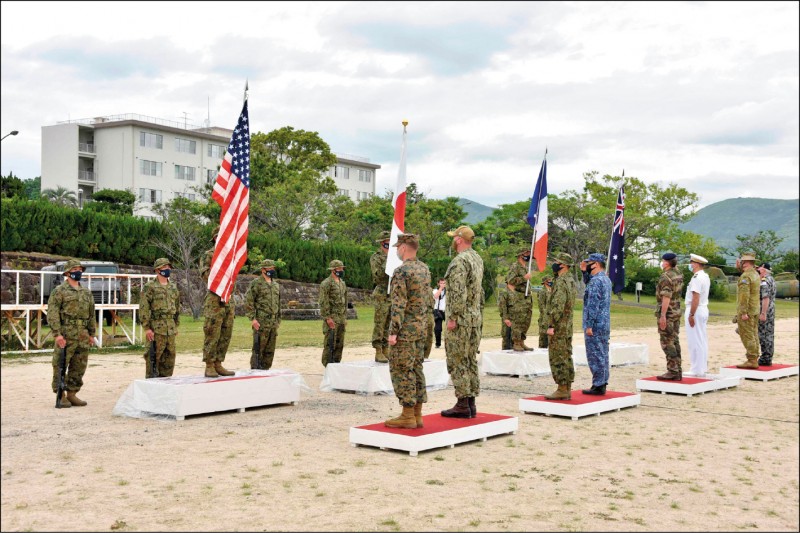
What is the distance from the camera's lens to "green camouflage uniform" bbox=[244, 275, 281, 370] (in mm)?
13172

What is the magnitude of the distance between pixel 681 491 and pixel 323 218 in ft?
127

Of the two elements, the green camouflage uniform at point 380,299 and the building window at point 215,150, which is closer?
the green camouflage uniform at point 380,299

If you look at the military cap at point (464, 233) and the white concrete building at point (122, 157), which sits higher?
the white concrete building at point (122, 157)

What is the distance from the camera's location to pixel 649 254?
48906mm

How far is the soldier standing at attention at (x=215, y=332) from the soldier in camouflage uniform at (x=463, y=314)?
143 inches

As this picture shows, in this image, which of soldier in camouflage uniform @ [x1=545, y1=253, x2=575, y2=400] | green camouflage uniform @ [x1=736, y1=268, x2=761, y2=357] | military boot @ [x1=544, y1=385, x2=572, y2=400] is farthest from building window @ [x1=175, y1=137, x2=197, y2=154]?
military boot @ [x1=544, y1=385, x2=572, y2=400]

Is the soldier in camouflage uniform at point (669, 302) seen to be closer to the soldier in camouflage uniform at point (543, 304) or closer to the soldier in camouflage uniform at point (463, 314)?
the soldier in camouflage uniform at point (543, 304)

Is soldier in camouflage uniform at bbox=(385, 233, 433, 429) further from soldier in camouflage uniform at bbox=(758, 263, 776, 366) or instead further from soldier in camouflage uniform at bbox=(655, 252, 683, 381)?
soldier in camouflage uniform at bbox=(758, 263, 776, 366)

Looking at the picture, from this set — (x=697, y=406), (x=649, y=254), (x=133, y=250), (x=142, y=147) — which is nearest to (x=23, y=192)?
(x=133, y=250)

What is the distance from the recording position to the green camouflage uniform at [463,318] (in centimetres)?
895

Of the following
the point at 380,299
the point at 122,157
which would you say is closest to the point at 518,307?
the point at 380,299

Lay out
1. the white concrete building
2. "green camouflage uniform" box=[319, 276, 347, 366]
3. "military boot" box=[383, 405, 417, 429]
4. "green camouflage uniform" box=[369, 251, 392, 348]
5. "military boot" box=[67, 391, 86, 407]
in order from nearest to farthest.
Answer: "military boot" box=[383, 405, 417, 429] → "military boot" box=[67, 391, 86, 407] → "green camouflage uniform" box=[369, 251, 392, 348] → "green camouflage uniform" box=[319, 276, 347, 366] → the white concrete building

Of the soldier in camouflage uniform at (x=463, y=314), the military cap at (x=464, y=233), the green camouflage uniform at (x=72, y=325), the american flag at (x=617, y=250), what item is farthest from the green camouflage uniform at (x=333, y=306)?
the american flag at (x=617, y=250)

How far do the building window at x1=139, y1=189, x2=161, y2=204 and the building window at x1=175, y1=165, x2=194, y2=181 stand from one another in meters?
2.39
